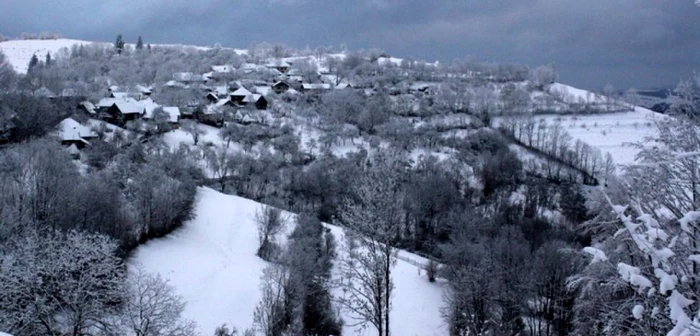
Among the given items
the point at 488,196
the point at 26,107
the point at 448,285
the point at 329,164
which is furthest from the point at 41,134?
the point at 488,196

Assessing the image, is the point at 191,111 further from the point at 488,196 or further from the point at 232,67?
the point at 232,67

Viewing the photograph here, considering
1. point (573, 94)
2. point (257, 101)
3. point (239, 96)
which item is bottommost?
point (257, 101)

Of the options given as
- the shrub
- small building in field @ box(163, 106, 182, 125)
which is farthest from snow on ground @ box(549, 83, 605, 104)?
the shrub

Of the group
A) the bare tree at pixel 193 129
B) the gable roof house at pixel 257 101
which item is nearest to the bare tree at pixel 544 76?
the gable roof house at pixel 257 101

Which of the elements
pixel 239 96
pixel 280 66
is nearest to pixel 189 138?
pixel 239 96

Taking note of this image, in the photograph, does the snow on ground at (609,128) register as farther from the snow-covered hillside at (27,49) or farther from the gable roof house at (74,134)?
the snow-covered hillside at (27,49)

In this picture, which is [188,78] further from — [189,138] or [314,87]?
[189,138]
